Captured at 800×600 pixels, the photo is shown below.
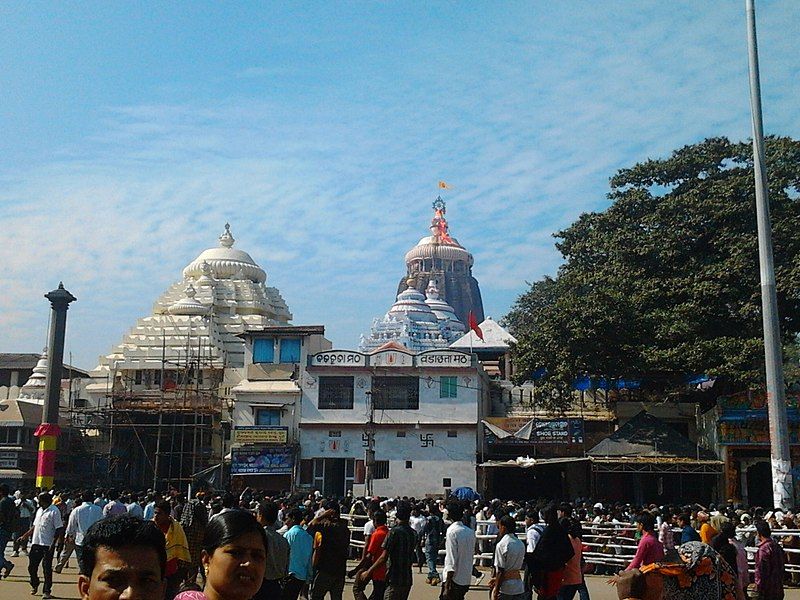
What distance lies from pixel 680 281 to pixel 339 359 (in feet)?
42.9

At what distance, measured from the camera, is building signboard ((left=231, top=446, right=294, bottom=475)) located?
34.5 m

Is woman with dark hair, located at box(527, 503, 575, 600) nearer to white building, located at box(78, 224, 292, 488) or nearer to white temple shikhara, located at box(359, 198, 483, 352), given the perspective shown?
white building, located at box(78, 224, 292, 488)

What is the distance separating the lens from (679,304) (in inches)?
1243

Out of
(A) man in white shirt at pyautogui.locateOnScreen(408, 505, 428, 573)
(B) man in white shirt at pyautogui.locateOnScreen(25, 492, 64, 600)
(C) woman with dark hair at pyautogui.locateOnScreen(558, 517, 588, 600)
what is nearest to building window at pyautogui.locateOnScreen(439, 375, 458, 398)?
(A) man in white shirt at pyautogui.locateOnScreen(408, 505, 428, 573)

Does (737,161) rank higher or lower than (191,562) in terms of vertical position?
higher

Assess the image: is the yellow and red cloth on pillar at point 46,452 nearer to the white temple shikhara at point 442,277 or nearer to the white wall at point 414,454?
the white wall at point 414,454

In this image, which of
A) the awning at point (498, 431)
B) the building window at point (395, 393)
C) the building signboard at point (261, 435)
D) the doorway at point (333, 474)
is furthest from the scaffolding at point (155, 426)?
the awning at point (498, 431)

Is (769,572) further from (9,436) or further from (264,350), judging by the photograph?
(9,436)

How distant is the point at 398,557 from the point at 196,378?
110 ft

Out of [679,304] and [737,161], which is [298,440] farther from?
[737,161]

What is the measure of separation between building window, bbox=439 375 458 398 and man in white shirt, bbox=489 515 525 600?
26251 mm

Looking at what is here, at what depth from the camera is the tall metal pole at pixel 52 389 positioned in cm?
3469

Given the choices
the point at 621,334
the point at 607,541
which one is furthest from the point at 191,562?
the point at 621,334

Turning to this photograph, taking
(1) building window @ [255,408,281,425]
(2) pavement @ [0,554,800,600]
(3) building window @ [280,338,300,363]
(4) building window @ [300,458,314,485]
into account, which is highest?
(3) building window @ [280,338,300,363]
